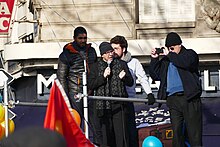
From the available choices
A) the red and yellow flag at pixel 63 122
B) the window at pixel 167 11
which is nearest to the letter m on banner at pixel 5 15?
the window at pixel 167 11

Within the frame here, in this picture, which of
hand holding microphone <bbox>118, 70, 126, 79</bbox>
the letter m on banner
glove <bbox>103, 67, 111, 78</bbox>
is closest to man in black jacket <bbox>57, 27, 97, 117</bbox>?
glove <bbox>103, 67, 111, 78</bbox>

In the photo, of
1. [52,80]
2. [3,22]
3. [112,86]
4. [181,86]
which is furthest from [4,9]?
[181,86]

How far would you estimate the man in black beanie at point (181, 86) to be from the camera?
34.7 ft

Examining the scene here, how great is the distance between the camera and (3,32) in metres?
22.8

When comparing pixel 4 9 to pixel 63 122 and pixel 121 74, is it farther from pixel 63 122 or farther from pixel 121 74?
pixel 63 122

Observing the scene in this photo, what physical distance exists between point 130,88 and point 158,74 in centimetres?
84

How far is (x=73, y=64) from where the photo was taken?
1202cm

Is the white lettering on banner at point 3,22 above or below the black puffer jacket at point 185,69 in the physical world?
above

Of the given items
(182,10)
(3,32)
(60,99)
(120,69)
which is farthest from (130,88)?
(3,32)

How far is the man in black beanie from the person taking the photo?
10.6 m

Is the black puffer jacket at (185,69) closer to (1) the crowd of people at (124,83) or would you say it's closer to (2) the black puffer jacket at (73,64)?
(1) the crowd of people at (124,83)

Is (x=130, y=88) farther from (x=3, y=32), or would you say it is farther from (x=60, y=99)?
(x=3, y=32)

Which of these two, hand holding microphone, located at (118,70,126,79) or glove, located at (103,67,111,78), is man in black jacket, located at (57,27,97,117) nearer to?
glove, located at (103,67,111,78)

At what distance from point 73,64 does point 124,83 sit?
3.50 ft
